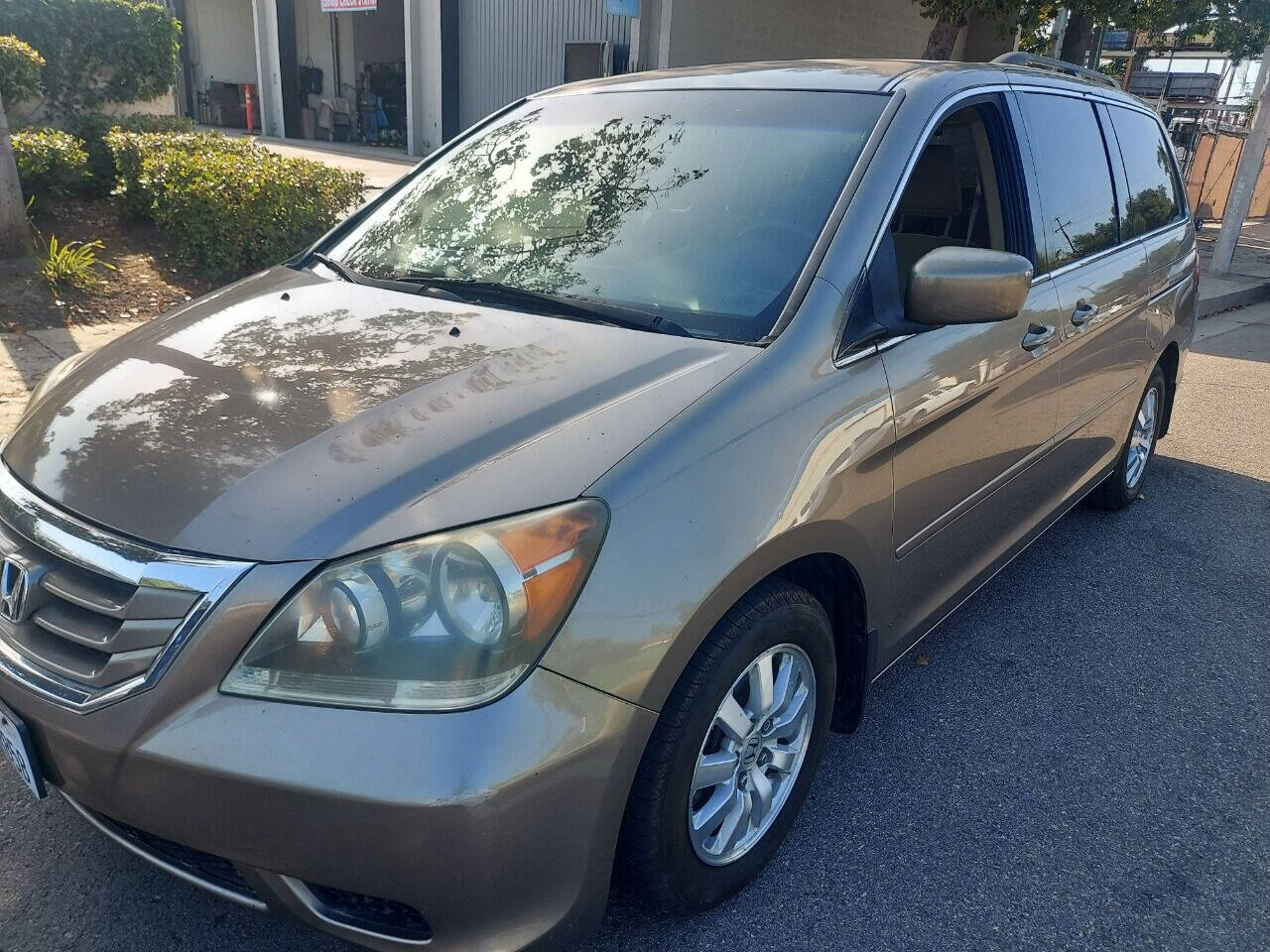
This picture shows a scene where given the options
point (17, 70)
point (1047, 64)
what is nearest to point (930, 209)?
point (1047, 64)

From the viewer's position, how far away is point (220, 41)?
83.4ft

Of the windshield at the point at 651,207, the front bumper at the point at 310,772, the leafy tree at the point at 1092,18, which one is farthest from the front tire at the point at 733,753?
the leafy tree at the point at 1092,18

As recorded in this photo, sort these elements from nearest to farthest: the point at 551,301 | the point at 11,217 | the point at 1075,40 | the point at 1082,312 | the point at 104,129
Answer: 1. the point at 551,301
2. the point at 1082,312
3. the point at 11,217
4. the point at 104,129
5. the point at 1075,40

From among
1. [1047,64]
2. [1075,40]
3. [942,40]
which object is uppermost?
[1075,40]

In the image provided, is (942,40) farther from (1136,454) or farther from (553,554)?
(553,554)


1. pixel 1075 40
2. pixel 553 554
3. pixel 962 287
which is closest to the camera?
pixel 553 554

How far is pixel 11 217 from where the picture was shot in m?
6.45

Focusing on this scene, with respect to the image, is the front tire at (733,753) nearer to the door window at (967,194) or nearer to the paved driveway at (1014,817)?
the paved driveway at (1014,817)

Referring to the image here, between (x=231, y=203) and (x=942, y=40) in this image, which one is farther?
(x=942, y=40)

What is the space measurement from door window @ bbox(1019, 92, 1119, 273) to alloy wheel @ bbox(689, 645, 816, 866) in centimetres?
175

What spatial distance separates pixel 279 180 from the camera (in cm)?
700

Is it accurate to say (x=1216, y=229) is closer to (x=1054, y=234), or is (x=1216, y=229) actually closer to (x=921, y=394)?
(x=1054, y=234)

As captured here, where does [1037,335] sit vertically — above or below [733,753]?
above

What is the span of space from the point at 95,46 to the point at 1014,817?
35.2 ft
